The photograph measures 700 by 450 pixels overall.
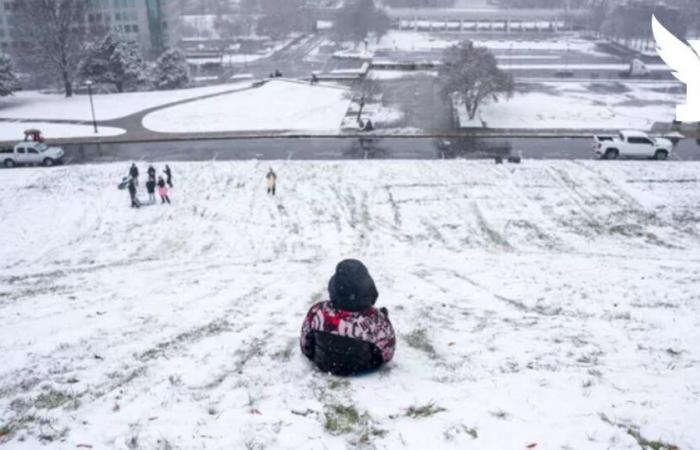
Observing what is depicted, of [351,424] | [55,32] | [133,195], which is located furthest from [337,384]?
[55,32]

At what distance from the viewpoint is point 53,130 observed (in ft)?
132

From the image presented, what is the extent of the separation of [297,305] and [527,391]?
6036 millimetres

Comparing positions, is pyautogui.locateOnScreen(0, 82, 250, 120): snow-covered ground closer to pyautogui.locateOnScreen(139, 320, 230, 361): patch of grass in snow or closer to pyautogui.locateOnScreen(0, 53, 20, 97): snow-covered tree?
pyautogui.locateOnScreen(0, 53, 20, 97): snow-covered tree

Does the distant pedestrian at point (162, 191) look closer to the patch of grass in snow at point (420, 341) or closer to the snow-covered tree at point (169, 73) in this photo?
the patch of grass in snow at point (420, 341)

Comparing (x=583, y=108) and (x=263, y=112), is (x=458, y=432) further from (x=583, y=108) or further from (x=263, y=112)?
(x=583, y=108)

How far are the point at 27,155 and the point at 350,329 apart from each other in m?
29.0

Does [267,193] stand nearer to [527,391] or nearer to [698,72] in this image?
[527,391]

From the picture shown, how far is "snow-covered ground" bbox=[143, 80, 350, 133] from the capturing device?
3972 cm

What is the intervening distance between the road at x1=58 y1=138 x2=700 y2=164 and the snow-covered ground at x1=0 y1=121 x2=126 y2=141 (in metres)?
3.07

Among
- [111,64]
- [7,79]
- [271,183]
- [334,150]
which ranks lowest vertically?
[334,150]

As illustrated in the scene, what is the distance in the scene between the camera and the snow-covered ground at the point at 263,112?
39.7 meters

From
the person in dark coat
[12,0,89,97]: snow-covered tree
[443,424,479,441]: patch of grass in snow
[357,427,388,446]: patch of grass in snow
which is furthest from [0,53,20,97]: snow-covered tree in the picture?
[443,424,479,441]: patch of grass in snow

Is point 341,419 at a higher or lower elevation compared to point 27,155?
higher

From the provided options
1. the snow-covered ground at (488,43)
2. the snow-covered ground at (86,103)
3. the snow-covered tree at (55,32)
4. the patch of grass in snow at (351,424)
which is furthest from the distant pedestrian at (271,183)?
the snow-covered ground at (488,43)
